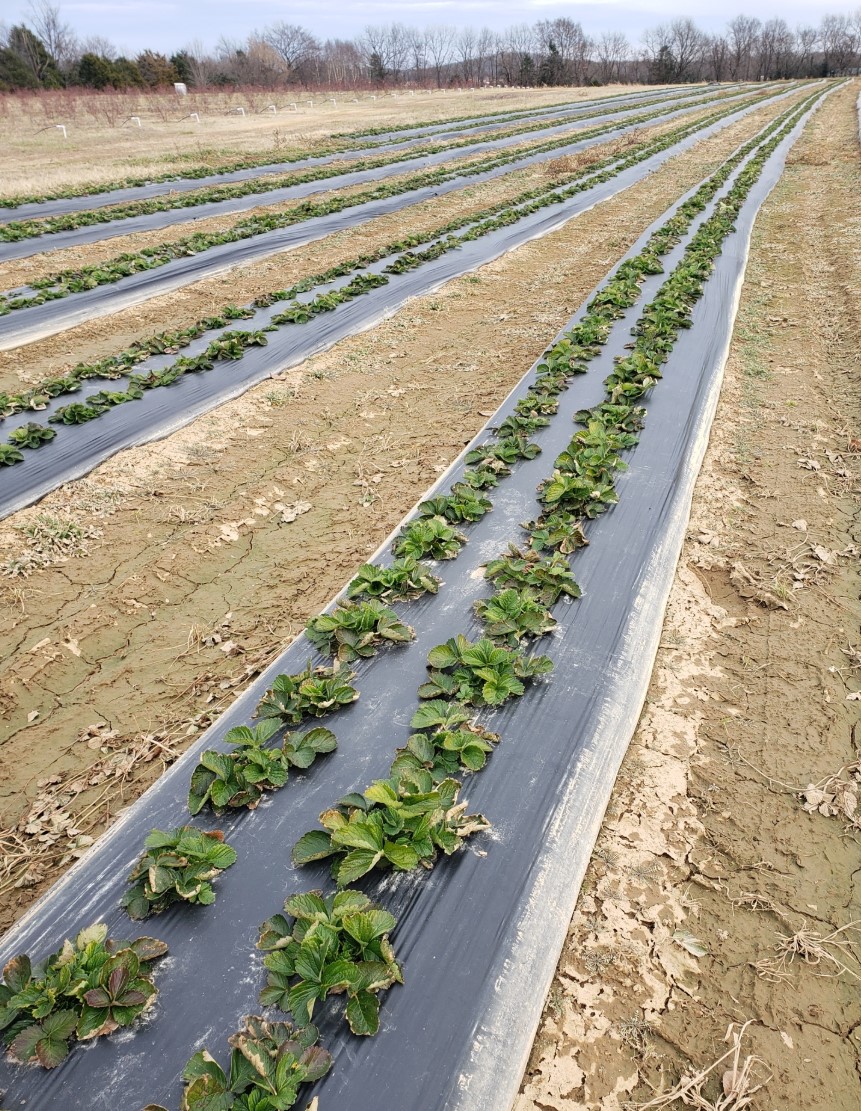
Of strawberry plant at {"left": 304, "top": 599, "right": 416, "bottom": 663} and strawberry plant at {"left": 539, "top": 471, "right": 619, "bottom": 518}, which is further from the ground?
strawberry plant at {"left": 539, "top": 471, "right": 619, "bottom": 518}

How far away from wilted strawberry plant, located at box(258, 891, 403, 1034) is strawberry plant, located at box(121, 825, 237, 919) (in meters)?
0.32

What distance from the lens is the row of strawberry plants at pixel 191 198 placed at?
14.4 m

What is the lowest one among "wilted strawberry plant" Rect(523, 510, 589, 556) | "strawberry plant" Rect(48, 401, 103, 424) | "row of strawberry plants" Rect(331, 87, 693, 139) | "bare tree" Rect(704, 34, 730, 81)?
"wilted strawberry plant" Rect(523, 510, 589, 556)

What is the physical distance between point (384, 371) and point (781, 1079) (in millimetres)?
7373

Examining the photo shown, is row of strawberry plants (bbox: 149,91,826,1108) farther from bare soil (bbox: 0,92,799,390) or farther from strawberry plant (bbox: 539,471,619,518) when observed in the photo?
bare soil (bbox: 0,92,799,390)

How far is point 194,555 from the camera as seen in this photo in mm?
5145

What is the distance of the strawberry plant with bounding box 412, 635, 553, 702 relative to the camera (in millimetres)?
3383

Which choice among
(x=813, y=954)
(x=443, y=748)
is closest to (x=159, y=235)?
(x=443, y=748)

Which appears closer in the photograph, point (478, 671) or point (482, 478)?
point (478, 671)

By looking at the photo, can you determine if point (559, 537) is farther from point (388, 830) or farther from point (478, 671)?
point (388, 830)

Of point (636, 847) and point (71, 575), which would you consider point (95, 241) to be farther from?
point (636, 847)

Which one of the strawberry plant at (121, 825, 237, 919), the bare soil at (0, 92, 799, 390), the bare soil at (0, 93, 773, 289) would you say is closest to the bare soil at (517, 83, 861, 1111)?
the strawberry plant at (121, 825, 237, 919)

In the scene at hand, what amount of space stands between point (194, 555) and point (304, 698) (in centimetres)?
224

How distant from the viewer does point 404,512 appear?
5.53 metres
